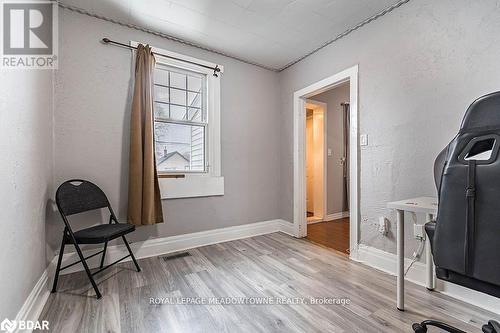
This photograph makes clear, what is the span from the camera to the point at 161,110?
2.60 metres

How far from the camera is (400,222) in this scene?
152 centimetres

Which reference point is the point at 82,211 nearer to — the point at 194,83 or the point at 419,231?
the point at 194,83

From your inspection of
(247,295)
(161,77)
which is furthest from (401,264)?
(161,77)

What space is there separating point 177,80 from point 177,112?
0.40m

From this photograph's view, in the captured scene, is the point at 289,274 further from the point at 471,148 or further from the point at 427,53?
the point at 427,53

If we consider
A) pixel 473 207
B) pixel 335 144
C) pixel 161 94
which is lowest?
pixel 473 207

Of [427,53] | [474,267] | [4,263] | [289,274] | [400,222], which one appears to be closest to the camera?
[474,267]

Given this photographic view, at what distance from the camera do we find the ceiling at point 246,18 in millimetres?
2018

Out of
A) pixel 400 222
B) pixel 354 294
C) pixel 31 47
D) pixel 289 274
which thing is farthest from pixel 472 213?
pixel 31 47

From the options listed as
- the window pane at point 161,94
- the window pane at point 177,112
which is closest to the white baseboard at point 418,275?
the window pane at point 177,112

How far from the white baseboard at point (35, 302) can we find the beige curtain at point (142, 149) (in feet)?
2.42

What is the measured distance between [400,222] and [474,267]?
2.36ft

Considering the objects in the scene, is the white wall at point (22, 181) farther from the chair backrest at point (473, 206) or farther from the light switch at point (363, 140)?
the light switch at point (363, 140)

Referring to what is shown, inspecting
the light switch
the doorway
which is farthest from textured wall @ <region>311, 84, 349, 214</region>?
the light switch
